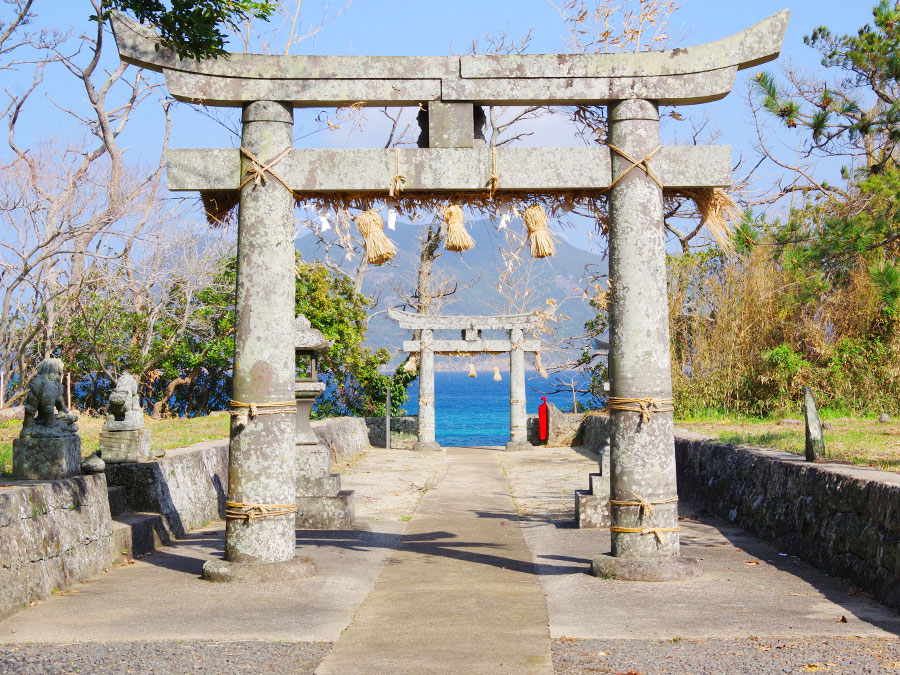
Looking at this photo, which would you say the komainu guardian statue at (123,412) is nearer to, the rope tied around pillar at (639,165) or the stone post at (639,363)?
the stone post at (639,363)

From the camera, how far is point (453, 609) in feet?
18.8

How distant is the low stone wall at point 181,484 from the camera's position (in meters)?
8.80

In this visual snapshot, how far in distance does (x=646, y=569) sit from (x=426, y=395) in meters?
17.3

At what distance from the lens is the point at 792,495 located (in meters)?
7.85

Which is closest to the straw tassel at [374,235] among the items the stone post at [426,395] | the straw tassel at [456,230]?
the straw tassel at [456,230]

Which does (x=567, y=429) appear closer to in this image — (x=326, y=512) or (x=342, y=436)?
(x=342, y=436)

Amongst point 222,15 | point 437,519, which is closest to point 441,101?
point 222,15

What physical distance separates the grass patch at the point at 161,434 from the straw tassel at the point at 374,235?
398 centimetres

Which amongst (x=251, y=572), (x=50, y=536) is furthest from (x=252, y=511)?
(x=50, y=536)

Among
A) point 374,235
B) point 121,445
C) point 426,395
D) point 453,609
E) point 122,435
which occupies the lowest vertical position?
point 453,609

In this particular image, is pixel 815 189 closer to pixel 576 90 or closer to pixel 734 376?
pixel 734 376

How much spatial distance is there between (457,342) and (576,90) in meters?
17.3

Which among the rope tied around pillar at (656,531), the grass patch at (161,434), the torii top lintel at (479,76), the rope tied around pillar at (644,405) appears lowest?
the rope tied around pillar at (656,531)

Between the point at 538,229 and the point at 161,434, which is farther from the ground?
the point at 538,229
